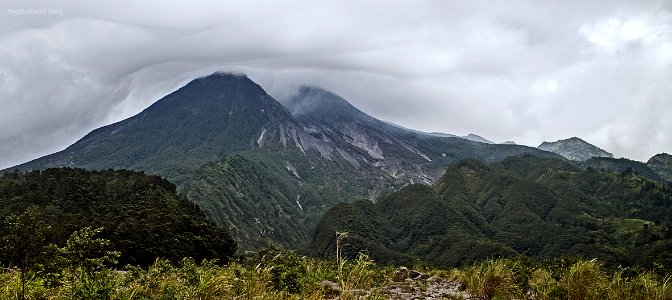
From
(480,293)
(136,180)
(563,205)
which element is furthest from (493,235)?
(480,293)

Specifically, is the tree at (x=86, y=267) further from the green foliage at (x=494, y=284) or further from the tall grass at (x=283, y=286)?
the green foliage at (x=494, y=284)

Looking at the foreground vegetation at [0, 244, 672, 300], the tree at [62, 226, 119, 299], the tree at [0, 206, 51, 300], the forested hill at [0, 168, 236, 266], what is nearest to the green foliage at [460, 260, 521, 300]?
the foreground vegetation at [0, 244, 672, 300]

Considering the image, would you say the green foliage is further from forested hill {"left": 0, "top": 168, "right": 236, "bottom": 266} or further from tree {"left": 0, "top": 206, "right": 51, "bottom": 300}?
forested hill {"left": 0, "top": 168, "right": 236, "bottom": 266}

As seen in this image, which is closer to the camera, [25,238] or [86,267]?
[86,267]

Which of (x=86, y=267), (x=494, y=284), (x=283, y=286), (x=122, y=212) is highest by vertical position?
(x=86, y=267)

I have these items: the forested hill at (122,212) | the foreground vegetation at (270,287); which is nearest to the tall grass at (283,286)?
the foreground vegetation at (270,287)

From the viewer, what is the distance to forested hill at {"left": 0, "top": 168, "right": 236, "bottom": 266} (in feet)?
137

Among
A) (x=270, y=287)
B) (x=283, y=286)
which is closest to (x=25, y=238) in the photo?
(x=270, y=287)

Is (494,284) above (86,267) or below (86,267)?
below

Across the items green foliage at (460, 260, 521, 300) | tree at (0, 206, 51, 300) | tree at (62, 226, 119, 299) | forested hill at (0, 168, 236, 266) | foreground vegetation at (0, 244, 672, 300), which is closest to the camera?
tree at (62, 226, 119, 299)

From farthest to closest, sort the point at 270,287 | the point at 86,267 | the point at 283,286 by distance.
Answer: the point at 283,286 < the point at 270,287 < the point at 86,267

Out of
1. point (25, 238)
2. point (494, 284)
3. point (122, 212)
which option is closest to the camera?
point (25, 238)

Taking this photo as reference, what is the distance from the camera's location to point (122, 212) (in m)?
51.0

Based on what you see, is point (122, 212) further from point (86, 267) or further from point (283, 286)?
point (86, 267)
